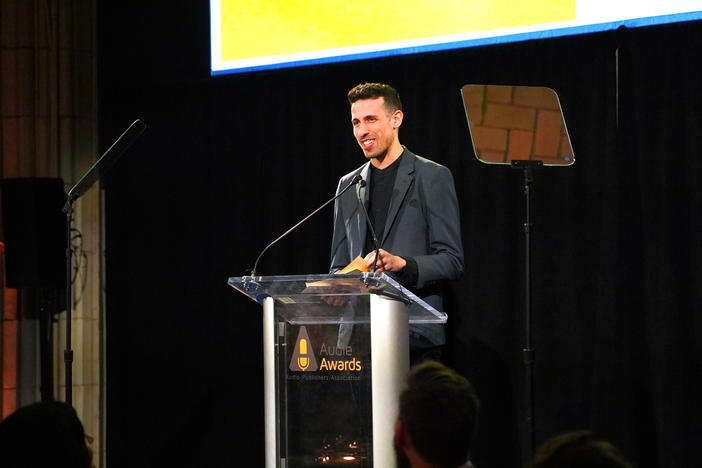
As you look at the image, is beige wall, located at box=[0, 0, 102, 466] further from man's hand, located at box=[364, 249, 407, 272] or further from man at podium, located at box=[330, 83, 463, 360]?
man's hand, located at box=[364, 249, 407, 272]

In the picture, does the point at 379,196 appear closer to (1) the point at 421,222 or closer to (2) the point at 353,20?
(1) the point at 421,222

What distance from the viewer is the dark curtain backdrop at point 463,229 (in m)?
4.51

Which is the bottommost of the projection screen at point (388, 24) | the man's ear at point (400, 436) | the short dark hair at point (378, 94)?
the man's ear at point (400, 436)

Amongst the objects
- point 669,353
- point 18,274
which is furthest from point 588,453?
point 18,274

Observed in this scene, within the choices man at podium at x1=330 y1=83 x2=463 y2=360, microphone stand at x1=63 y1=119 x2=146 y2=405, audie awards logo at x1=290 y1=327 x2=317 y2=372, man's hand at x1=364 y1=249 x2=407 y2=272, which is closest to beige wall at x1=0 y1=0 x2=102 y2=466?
microphone stand at x1=63 y1=119 x2=146 y2=405

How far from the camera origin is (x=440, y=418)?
5.57 feet

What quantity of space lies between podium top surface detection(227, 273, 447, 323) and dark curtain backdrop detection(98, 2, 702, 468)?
1890 mm

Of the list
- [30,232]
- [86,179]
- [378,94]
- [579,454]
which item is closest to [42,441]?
[579,454]

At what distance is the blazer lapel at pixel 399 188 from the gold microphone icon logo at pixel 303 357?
69 cm

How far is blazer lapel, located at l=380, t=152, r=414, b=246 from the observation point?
11.5 feet

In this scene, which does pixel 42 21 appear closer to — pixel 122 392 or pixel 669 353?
pixel 122 392

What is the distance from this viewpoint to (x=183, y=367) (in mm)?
5664

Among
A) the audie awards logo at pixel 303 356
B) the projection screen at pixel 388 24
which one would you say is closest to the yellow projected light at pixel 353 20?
the projection screen at pixel 388 24

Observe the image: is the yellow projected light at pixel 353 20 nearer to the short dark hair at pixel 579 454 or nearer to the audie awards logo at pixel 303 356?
the audie awards logo at pixel 303 356
